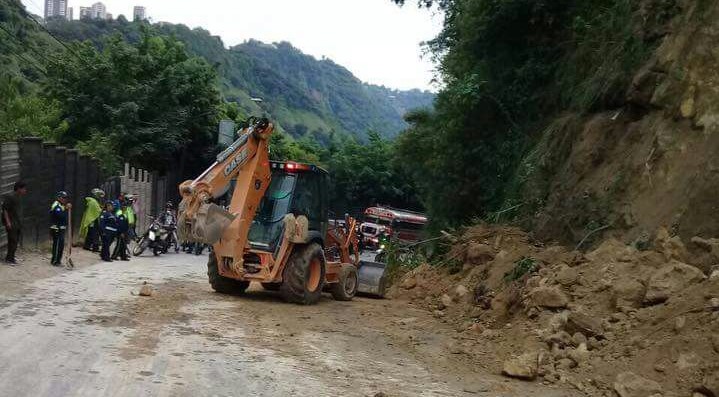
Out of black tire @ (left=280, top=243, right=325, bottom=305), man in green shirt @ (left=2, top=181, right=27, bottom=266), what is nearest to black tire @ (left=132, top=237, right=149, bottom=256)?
man in green shirt @ (left=2, top=181, right=27, bottom=266)

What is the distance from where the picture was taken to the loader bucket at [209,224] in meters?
12.4

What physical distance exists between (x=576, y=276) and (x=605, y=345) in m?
1.80

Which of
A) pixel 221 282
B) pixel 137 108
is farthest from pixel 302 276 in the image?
pixel 137 108

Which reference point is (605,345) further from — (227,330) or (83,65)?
(83,65)

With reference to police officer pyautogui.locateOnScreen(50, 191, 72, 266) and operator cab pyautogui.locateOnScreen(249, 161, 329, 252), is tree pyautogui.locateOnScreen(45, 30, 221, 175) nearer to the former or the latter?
police officer pyautogui.locateOnScreen(50, 191, 72, 266)

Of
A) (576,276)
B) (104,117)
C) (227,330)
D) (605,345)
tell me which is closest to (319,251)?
(227,330)

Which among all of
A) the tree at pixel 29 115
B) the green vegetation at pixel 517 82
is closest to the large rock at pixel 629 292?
the green vegetation at pixel 517 82

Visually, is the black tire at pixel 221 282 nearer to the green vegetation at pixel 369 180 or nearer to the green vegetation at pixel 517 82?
the green vegetation at pixel 517 82

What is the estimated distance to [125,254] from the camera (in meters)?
21.2

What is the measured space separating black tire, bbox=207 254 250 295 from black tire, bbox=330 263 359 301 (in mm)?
1933

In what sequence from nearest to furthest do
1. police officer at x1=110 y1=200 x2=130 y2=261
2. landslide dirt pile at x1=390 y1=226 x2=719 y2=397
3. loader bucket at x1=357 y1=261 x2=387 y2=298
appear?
landslide dirt pile at x1=390 y1=226 x2=719 y2=397 → loader bucket at x1=357 y1=261 x2=387 y2=298 → police officer at x1=110 y1=200 x2=130 y2=261

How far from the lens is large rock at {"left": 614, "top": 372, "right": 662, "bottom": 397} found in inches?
289

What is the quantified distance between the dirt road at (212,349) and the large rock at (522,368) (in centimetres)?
14

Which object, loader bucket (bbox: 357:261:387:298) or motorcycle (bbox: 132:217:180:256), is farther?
motorcycle (bbox: 132:217:180:256)
